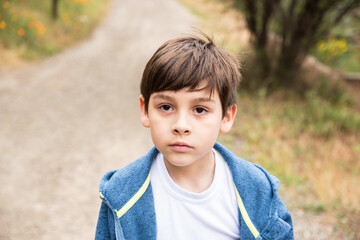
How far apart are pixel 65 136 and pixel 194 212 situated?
435 centimetres

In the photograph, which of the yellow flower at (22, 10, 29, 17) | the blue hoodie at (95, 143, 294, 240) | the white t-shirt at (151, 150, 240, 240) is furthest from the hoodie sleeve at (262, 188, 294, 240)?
the yellow flower at (22, 10, 29, 17)

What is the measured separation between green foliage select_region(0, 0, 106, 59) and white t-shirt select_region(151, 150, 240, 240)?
8.55m

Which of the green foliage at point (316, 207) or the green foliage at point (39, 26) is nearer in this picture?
the green foliage at point (316, 207)

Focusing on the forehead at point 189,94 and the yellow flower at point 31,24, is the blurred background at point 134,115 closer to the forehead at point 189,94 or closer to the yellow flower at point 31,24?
the yellow flower at point 31,24

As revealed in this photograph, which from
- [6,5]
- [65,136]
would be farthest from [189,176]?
[6,5]

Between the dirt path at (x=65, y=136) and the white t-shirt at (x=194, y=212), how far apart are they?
6.97ft

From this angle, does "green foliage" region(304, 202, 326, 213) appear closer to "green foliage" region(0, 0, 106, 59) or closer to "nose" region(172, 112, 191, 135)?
"nose" region(172, 112, 191, 135)

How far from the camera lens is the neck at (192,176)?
1.67 m

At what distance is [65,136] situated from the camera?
18.0 feet

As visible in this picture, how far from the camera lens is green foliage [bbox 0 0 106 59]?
30.2 feet

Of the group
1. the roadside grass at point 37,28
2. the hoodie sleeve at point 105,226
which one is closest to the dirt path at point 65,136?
the roadside grass at point 37,28

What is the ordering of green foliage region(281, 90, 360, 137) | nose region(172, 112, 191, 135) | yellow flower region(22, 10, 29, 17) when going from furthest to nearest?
yellow flower region(22, 10, 29, 17)
green foliage region(281, 90, 360, 137)
nose region(172, 112, 191, 135)

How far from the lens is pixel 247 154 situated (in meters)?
4.87

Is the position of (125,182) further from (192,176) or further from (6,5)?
(6,5)
